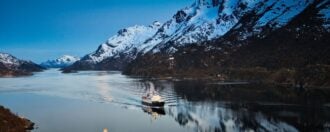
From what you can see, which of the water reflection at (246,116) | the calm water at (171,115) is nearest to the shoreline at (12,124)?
the calm water at (171,115)

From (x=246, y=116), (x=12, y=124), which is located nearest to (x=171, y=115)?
(x=246, y=116)

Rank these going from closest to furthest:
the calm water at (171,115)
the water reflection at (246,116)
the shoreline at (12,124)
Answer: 1. the shoreline at (12,124)
2. the water reflection at (246,116)
3. the calm water at (171,115)

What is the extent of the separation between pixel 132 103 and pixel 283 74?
75358 mm

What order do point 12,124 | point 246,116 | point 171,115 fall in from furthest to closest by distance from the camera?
point 171,115 < point 246,116 < point 12,124

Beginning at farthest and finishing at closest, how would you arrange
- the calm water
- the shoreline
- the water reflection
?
the calm water < the water reflection < the shoreline

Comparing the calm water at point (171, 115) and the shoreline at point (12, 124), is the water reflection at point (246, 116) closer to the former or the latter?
the calm water at point (171, 115)

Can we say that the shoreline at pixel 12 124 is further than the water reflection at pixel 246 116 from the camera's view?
No

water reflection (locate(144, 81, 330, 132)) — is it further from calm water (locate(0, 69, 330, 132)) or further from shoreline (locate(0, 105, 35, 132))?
shoreline (locate(0, 105, 35, 132))

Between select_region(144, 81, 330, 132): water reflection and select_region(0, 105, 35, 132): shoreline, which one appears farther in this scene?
select_region(144, 81, 330, 132): water reflection

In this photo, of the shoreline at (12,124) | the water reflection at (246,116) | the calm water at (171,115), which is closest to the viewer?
the shoreline at (12,124)

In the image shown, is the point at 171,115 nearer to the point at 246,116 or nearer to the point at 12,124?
the point at 246,116

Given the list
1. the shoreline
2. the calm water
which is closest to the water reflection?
the calm water

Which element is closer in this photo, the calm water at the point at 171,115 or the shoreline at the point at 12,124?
the shoreline at the point at 12,124

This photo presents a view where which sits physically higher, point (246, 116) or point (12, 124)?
point (12, 124)
